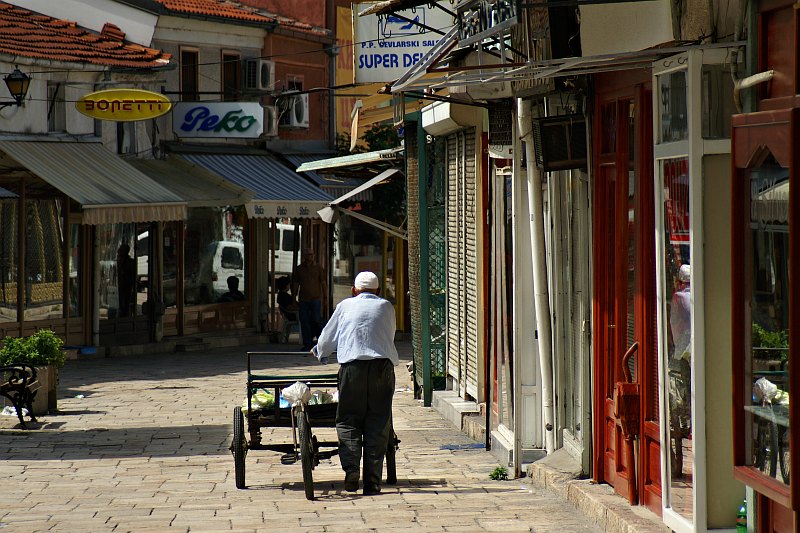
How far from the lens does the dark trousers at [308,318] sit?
2594cm

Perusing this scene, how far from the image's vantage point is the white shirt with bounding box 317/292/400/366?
10.0 metres

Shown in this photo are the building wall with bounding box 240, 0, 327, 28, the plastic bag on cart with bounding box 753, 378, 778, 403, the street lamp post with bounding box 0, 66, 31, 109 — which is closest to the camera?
the plastic bag on cart with bounding box 753, 378, 778, 403

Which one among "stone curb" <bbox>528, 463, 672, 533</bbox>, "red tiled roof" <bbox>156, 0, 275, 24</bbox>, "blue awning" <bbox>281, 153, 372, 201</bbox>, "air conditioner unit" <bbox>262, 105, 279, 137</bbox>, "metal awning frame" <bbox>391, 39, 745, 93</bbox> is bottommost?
"stone curb" <bbox>528, 463, 672, 533</bbox>

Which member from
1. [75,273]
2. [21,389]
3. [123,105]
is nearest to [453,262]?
[21,389]

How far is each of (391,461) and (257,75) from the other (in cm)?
2013

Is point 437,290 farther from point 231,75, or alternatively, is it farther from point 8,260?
point 231,75

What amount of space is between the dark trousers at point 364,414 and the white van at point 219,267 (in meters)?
18.4

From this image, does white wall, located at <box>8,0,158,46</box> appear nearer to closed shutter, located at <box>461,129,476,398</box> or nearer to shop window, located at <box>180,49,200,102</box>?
shop window, located at <box>180,49,200,102</box>

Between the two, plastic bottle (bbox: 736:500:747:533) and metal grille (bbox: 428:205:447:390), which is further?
metal grille (bbox: 428:205:447:390)

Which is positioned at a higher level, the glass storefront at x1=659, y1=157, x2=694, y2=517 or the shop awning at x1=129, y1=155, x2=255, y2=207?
the shop awning at x1=129, y1=155, x2=255, y2=207

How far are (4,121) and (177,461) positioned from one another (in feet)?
40.5

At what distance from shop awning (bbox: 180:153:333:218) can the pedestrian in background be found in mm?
16857

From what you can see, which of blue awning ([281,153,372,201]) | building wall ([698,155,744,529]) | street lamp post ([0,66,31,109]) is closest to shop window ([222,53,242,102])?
blue awning ([281,153,372,201])

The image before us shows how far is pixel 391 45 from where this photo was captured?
1844 cm
